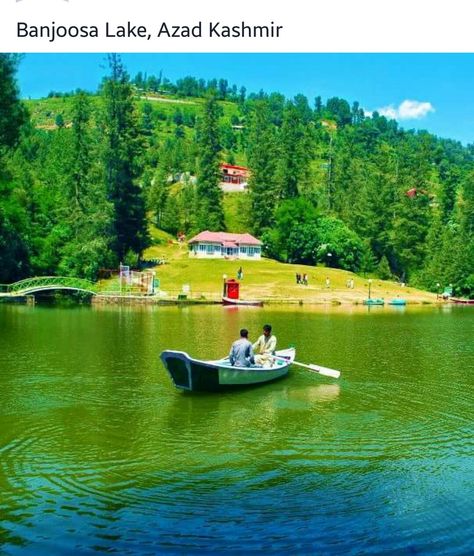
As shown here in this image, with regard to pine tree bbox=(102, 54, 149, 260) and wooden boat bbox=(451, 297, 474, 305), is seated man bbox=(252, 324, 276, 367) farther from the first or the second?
wooden boat bbox=(451, 297, 474, 305)

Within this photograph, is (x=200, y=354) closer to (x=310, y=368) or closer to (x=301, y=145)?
(x=310, y=368)

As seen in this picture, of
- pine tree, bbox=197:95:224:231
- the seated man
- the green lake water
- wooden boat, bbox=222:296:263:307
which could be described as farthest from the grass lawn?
the seated man

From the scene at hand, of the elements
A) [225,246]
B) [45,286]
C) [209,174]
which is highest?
[209,174]

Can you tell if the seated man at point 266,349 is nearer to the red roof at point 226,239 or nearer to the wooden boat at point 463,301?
the wooden boat at point 463,301

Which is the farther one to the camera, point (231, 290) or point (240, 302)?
point (231, 290)

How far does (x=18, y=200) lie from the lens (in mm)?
73625

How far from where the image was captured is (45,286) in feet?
212

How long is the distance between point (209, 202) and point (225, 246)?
48.6 ft

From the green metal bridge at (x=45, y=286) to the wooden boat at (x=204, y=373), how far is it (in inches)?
1773

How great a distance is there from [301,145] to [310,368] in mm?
94029

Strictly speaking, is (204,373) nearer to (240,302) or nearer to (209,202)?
(240,302)

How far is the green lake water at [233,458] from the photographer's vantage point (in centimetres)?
1075

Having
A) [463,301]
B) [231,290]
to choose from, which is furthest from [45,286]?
[463,301]

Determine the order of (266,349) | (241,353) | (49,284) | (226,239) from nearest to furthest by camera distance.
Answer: (241,353) < (266,349) < (49,284) < (226,239)
